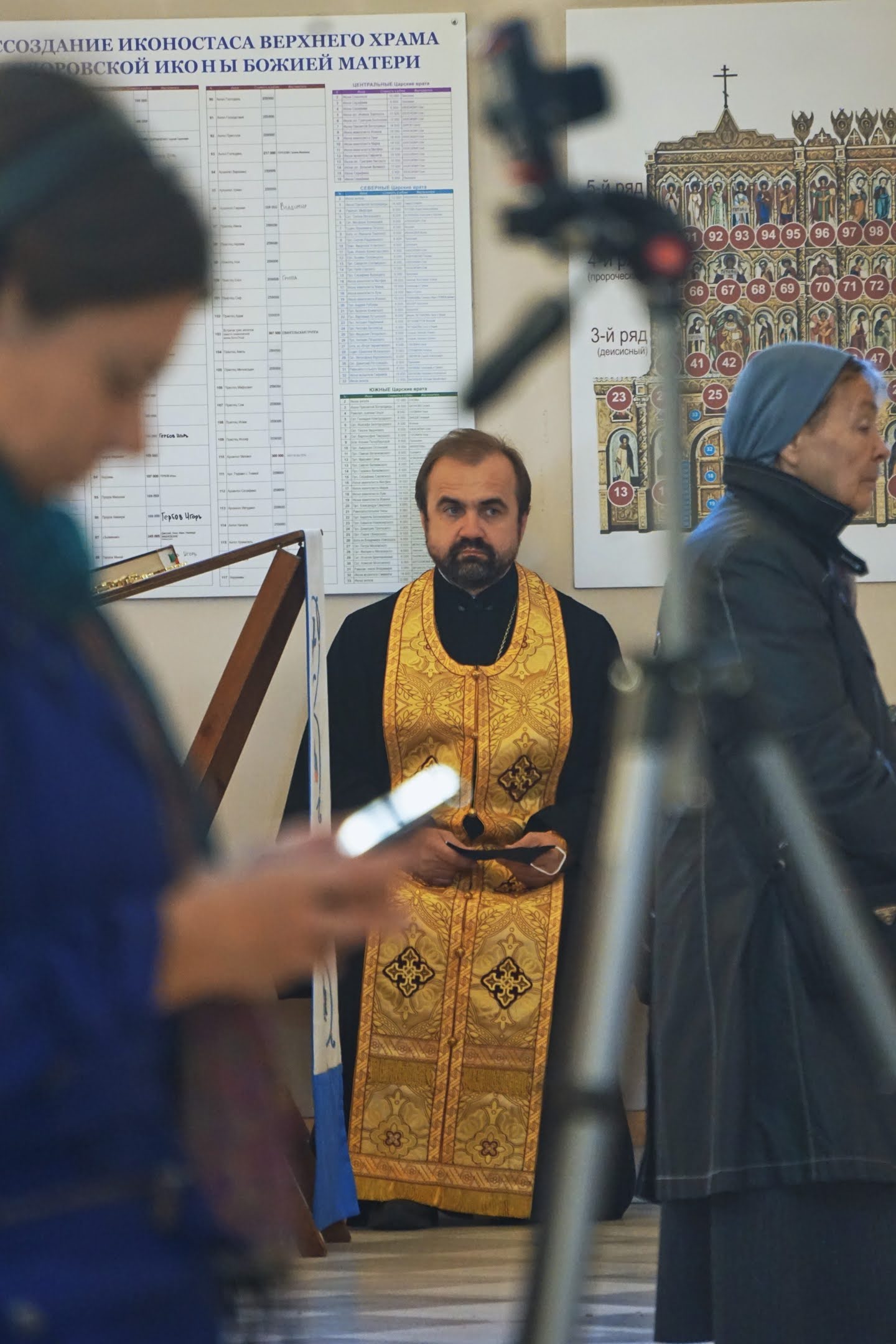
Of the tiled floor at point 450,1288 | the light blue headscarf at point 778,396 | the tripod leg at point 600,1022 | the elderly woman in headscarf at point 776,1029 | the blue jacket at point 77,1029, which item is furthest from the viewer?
the tiled floor at point 450,1288

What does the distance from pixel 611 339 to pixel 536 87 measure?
12.8 feet

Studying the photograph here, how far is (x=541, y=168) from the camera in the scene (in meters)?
1.14

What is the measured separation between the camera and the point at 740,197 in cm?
496

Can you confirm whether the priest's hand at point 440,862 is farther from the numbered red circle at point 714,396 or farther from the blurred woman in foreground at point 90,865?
the blurred woman in foreground at point 90,865

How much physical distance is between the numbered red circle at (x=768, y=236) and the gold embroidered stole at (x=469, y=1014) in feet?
5.17

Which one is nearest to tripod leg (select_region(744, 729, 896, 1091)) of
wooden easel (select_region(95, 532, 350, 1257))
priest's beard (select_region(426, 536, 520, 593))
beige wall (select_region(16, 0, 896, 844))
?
wooden easel (select_region(95, 532, 350, 1257))

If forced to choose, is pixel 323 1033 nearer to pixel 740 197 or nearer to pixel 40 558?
pixel 740 197

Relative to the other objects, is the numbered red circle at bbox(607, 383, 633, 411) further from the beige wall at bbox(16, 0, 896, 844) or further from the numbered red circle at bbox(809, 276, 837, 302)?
the numbered red circle at bbox(809, 276, 837, 302)

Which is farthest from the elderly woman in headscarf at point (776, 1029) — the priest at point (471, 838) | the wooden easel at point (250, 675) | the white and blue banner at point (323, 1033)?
the priest at point (471, 838)

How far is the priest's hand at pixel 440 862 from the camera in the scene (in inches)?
170

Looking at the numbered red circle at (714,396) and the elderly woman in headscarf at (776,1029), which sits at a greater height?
the numbered red circle at (714,396)

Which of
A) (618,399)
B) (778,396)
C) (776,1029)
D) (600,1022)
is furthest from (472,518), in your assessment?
(600,1022)

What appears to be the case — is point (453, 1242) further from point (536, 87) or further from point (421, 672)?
point (536, 87)

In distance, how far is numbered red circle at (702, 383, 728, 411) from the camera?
16.4 feet
